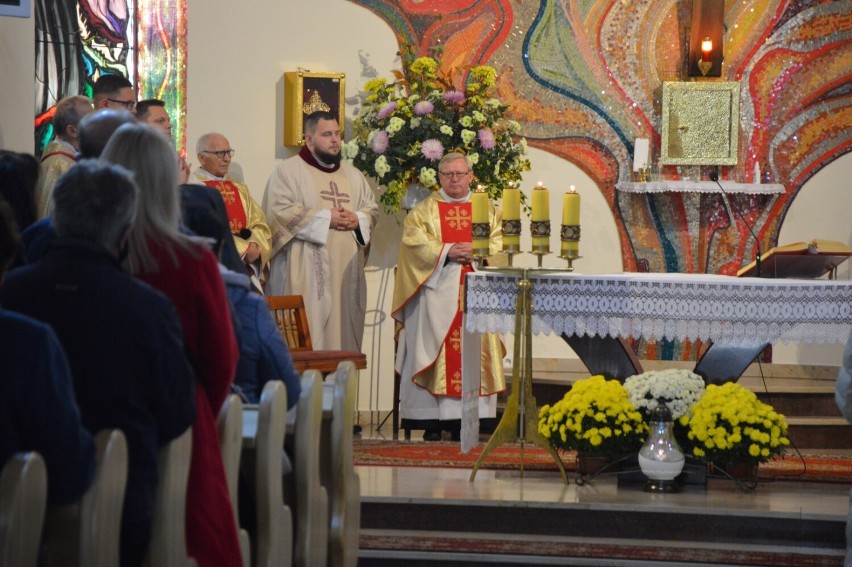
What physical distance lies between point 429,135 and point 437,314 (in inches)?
46.5

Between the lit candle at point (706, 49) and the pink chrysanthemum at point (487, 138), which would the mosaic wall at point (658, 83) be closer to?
the lit candle at point (706, 49)

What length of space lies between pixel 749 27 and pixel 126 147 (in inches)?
297

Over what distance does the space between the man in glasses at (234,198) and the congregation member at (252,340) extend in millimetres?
4473

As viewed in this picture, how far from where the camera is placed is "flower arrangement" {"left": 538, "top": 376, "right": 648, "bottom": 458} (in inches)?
248

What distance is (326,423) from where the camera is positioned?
4.52 m

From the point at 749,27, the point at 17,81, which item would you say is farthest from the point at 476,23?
the point at 17,81

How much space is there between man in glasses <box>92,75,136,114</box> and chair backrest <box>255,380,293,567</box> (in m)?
A: 2.88

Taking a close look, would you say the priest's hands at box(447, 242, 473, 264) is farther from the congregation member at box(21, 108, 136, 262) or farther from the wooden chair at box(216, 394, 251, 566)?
the wooden chair at box(216, 394, 251, 566)

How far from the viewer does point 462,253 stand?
8.38 m

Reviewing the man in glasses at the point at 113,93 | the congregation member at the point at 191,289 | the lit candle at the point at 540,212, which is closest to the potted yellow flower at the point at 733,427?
the lit candle at the point at 540,212

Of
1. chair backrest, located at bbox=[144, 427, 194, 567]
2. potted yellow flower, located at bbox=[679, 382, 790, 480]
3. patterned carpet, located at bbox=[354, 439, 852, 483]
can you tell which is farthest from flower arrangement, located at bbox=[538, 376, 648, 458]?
chair backrest, located at bbox=[144, 427, 194, 567]

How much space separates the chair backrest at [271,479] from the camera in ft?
12.1

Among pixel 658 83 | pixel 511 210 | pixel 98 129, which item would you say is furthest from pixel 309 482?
pixel 658 83

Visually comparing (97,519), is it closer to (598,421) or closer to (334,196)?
(598,421)
